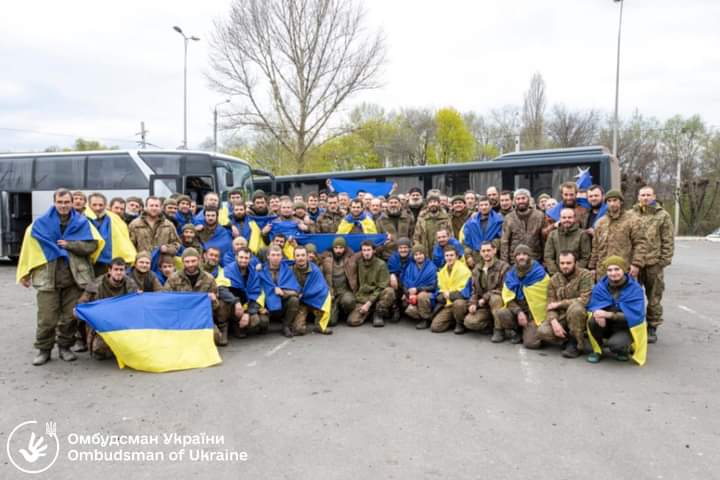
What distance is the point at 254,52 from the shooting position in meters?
26.0

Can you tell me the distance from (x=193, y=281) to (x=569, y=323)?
4.50m

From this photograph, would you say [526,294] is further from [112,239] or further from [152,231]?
[112,239]

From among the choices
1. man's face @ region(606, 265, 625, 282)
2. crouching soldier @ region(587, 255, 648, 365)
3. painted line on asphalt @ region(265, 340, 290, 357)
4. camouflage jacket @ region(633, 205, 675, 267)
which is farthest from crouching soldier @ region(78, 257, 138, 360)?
camouflage jacket @ region(633, 205, 675, 267)

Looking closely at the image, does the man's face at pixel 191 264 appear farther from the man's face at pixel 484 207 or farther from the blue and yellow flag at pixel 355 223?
the man's face at pixel 484 207

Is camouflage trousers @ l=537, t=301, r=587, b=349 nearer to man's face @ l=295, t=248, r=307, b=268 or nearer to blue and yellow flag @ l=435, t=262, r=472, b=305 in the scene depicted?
blue and yellow flag @ l=435, t=262, r=472, b=305

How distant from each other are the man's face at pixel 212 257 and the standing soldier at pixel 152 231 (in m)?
0.41

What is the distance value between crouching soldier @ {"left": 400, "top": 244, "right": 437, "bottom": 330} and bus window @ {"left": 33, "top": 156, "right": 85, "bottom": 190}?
1186 cm

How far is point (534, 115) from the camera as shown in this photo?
41281 millimetres

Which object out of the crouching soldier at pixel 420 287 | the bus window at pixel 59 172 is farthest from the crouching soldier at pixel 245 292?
the bus window at pixel 59 172

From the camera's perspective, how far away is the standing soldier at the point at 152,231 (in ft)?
22.5

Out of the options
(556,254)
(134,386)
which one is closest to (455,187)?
(556,254)

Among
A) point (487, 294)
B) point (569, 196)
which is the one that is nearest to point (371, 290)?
point (487, 294)

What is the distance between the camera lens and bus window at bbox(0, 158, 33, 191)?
15836 mm

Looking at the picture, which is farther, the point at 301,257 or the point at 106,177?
the point at 106,177
